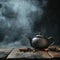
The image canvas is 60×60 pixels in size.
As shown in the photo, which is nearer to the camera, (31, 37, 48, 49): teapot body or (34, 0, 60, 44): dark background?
(31, 37, 48, 49): teapot body

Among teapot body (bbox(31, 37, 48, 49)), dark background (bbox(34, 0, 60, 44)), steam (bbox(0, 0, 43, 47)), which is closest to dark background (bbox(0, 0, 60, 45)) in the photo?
dark background (bbox(34, 0, 60, 44))

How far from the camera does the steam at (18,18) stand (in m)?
4.57

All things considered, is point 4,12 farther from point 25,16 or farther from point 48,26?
point 48,26

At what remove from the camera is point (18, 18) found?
4570mm

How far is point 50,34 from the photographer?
4.54 metres

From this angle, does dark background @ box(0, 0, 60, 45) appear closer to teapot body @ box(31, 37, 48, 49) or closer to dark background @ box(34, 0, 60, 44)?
dark background @ box(34, 0, 60, 44)

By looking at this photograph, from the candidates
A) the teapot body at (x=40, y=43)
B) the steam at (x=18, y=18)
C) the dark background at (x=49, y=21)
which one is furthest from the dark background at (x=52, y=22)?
the teapot body at (x=40, y=43)

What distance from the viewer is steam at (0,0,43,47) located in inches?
180

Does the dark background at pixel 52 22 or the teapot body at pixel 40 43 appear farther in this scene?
the dark background at pixel 52 22

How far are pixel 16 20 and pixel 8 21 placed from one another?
0.22 metres

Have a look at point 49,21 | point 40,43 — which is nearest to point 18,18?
point 49,21

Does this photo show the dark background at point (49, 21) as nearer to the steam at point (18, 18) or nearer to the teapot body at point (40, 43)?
the steam at point (18, 18)

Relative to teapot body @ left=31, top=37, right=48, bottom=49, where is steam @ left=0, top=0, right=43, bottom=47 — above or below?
above

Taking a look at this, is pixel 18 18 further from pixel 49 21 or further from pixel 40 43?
pixel 40 43
